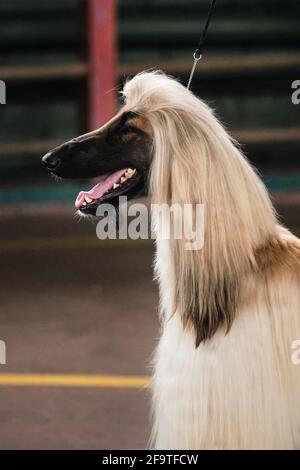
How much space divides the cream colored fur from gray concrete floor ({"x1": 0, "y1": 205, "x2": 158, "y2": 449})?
49.6 inches

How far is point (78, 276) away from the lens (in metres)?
7.11

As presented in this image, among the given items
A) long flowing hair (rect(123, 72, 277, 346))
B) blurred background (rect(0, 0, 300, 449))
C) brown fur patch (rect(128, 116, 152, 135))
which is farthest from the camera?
blurred background (rect(0, 0, 300, 449))

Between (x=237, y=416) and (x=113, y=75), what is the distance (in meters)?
5.93

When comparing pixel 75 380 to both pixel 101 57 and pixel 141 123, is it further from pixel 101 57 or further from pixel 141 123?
pixel 101 57

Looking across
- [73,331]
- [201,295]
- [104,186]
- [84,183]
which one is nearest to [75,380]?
[73,331]

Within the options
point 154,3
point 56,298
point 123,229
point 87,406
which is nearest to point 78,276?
point 56,298

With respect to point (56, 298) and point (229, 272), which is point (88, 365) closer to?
point (56, 298)

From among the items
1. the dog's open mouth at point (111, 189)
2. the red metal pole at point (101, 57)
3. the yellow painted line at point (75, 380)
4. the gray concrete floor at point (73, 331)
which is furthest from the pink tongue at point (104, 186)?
the red metal pole at point (101, 57)

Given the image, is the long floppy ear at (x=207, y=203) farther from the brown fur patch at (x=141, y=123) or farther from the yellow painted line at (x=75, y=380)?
the yellow painted line at (x=75, y=380)

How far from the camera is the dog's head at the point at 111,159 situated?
3.17m

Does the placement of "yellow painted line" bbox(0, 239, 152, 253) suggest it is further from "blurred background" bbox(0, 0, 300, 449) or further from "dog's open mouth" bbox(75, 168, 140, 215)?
"dog's open mouth" bbox(75, 168, 140, 215)

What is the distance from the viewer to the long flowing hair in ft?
9.92

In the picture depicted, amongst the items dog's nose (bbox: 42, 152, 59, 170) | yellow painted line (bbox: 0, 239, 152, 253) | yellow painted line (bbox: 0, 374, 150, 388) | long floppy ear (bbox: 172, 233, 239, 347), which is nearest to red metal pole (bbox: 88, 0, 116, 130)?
yellow painted line (bbox: 0, 239, 152, 253)

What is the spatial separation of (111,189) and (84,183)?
570cm
